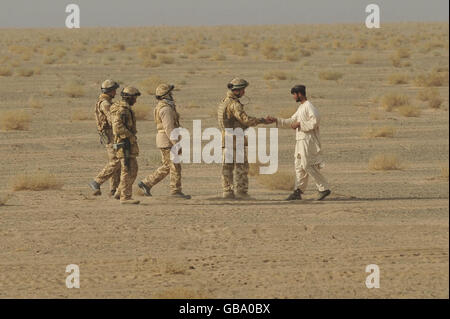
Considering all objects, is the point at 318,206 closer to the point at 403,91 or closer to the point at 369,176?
the point at 369,176

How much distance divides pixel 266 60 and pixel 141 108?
26.5 meters

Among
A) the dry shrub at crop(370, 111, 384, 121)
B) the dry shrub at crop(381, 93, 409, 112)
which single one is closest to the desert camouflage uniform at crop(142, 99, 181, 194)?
the dry shrub at crop(370, 111, 384, 121)

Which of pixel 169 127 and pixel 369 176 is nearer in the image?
pixel 169 127

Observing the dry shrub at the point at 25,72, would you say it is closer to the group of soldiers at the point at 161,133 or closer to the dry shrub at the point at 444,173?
the dry shrub at the point at 444,173

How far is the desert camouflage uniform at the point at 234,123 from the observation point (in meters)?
13.0

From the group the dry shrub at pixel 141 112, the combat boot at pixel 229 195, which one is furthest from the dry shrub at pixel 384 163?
the dry shrub at pixel 141 112

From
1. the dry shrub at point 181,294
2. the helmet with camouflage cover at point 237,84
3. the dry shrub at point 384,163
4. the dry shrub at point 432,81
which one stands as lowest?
the dry shrub at point 181,294

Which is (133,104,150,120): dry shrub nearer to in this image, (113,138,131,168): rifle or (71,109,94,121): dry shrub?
(71,109,94,121): dry shrub

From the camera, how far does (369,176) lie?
53.3 feet

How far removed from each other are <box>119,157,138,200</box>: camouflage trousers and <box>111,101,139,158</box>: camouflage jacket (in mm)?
163

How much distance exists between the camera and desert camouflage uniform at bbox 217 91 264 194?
1302cm

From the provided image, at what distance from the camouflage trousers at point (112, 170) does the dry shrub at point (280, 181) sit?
2681 millimetres

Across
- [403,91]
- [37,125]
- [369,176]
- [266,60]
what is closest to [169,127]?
[369,176]
